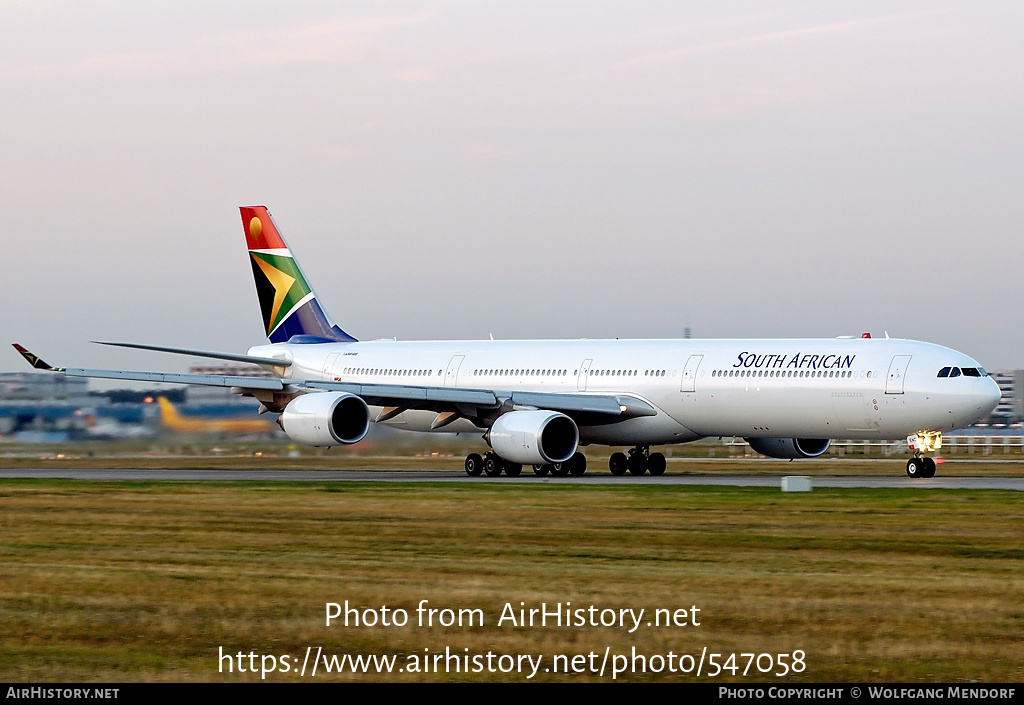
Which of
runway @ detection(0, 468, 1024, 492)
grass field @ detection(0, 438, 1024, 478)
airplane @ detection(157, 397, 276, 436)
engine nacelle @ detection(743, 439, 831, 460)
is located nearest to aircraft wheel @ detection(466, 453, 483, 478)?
runway @ detection(0, 468, 1024, 492)

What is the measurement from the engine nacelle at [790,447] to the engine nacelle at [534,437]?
604 cm

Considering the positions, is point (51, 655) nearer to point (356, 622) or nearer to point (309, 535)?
point (356, 622)

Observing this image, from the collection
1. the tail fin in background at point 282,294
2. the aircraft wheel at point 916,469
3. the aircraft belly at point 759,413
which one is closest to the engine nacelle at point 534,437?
the aircraft belly at point 759,413

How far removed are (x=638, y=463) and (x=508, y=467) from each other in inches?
168

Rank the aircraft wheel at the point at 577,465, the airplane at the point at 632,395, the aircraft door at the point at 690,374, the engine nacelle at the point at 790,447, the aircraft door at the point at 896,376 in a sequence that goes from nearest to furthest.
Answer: the aircraft door at the point at 896,376
the airplane at the point at 632,395
the aircraft door at the point at 690,374
the aircraft wheel at the point at 577,465
the engine nacelle at the point at 790,447

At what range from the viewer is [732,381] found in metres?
39.1

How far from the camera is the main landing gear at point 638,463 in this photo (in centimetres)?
4353

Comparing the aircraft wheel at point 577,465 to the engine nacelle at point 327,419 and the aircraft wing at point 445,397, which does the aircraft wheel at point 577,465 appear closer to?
the aircraft wing at point 445,397

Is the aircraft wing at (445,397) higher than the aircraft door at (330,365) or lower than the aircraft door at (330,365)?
lower

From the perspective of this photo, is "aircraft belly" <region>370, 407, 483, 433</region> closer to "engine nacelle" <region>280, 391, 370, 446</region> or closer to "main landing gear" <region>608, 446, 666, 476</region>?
"main landing gear" <region>608, 446, 666, 476</region>

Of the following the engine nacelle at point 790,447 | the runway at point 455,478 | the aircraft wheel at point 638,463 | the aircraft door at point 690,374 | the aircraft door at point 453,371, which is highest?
the aircraft door at point 453,371

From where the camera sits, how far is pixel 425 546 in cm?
2117
